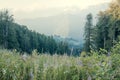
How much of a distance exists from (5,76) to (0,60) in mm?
626

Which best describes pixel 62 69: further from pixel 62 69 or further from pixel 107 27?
pixel 107 27

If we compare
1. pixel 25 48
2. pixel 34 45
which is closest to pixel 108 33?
pixel 25 48

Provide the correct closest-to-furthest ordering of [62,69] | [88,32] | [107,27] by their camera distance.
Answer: [62,69], [107,27], [88,32]

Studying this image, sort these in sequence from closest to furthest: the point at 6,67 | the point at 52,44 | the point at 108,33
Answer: the point at 6,67 < the point at 108,33 < the point at 52,44

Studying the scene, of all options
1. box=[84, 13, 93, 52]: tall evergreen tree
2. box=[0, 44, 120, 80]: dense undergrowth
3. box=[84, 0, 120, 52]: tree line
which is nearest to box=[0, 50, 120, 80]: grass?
box=[0, 44, 120, 80]: dense undergrowth

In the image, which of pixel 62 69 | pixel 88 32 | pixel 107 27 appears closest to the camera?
pixel 62 69

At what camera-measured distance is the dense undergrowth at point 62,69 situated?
20.1ft

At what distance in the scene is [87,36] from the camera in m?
93.7

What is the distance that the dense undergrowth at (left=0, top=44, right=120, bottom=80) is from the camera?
6125 millimetres

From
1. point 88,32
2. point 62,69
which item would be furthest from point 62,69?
point 88,32

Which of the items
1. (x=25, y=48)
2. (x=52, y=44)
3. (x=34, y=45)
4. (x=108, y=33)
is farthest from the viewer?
(x=52, y=44)

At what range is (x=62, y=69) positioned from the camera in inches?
258

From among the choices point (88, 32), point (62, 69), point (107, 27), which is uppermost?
point (62, 69)

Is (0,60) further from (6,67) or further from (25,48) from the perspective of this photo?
(25,48)
